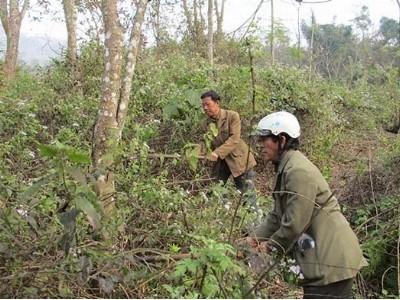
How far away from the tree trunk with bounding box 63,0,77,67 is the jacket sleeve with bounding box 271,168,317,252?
25.4 ft

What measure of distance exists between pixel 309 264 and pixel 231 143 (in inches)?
133

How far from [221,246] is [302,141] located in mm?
7695

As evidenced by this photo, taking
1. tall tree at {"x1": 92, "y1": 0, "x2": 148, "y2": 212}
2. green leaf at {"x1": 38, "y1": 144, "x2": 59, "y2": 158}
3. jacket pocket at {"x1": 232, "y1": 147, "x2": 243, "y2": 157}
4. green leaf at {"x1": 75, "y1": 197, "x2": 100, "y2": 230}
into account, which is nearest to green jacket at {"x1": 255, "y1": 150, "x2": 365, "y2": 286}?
green leaf at {"x1": 75, "y1": 197, "x2": 100, "y2": 230}

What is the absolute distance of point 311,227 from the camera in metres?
3.38

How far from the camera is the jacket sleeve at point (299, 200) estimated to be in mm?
3275

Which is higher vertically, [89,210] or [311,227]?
[89,210]

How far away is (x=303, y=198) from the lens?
3.27 metres

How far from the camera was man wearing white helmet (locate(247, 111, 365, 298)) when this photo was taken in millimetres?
3295

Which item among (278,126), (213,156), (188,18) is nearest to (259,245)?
(278,126)

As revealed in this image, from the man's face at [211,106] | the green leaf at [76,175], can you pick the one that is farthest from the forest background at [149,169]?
the man's face at [211,106]

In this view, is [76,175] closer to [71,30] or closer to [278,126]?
[278,126]

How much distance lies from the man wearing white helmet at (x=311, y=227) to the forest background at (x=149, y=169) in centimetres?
21

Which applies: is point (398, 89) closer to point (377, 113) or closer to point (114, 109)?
point (377, 113)

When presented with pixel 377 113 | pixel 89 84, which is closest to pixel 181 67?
pixel 89 84
